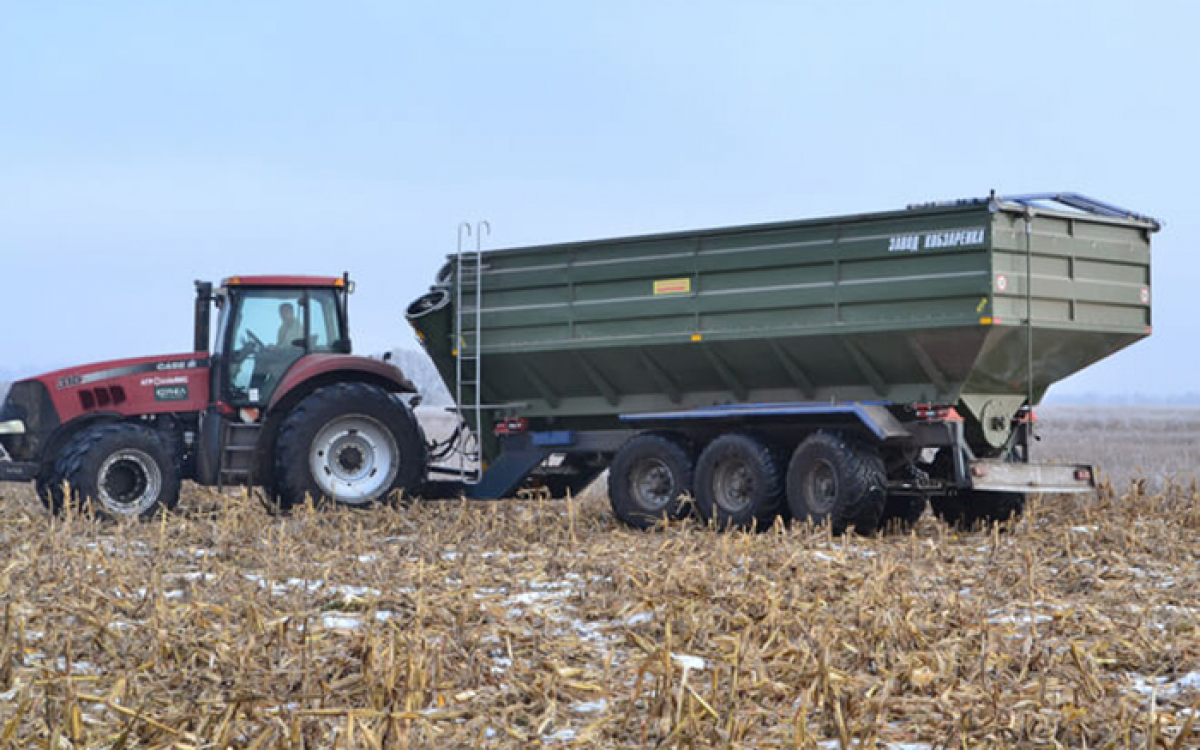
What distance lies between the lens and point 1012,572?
9.60 m

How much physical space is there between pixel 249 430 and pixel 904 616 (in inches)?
310

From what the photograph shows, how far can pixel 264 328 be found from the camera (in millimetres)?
14078

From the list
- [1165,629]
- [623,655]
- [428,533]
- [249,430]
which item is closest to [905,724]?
[623,655]

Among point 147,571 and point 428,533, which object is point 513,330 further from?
point 147,571

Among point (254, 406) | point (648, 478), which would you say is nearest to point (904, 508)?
point (648, 478)

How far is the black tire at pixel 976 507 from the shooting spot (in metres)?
13.7

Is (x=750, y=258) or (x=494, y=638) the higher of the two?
(x=750, y=258)

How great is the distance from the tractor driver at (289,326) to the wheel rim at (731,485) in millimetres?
4122

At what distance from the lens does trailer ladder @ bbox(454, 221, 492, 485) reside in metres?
14.9

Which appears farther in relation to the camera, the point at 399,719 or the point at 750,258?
the point at 750,258

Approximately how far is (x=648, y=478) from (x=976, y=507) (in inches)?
119

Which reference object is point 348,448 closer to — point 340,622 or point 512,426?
point 512,426

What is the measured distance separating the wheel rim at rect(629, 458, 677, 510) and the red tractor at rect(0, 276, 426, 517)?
2.03 metres

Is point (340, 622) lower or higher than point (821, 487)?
lower
